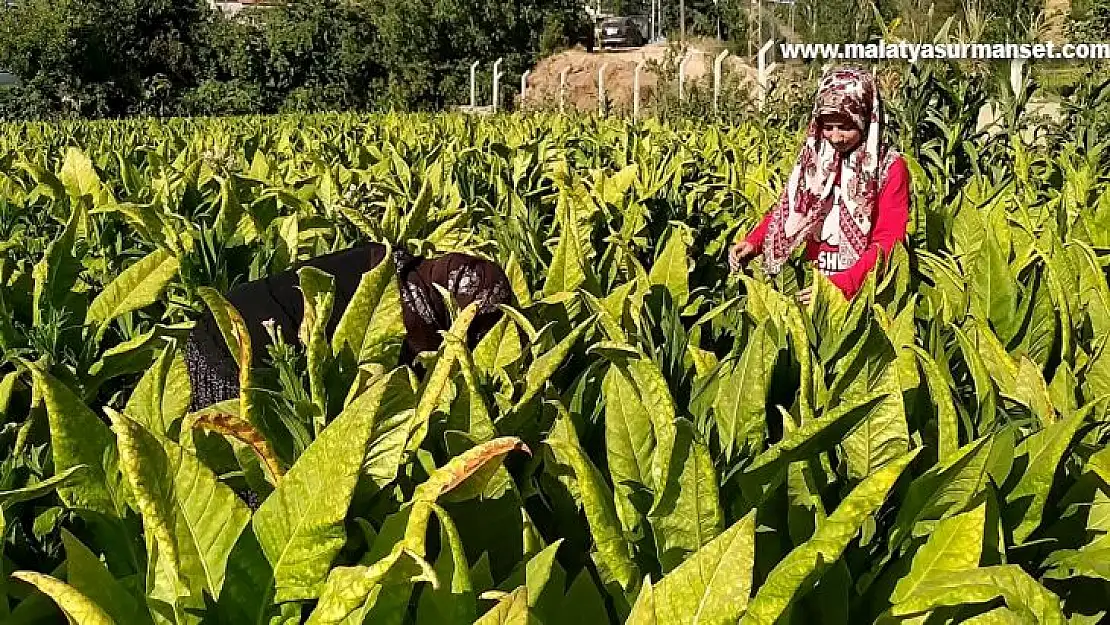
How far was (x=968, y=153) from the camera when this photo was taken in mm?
5867

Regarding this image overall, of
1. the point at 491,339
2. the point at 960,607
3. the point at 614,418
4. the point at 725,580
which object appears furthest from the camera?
the point at 491,339

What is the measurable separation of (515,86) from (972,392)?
36126 millimetres

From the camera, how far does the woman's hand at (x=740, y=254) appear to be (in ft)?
13.4

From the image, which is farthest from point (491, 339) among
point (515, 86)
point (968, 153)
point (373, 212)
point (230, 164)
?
point (515, 86)

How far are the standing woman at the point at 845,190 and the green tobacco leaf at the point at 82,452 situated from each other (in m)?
3.00

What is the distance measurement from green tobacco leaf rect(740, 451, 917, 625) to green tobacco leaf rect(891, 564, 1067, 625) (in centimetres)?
14

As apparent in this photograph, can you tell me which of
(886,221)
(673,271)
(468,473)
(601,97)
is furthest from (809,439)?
(601,97)

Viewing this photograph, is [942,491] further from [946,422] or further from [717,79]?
[717,79]

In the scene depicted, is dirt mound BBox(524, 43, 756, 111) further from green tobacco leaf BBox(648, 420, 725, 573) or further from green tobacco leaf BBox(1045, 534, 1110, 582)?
green tobacco leaf BBox(648, 420, 725, 573)

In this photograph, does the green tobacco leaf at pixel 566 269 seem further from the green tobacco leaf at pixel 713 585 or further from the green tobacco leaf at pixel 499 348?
the green tobacco leaf at pixel 713 585

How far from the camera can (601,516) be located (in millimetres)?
1351

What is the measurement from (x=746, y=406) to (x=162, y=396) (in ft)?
2.62

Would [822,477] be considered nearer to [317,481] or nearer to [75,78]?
[317,481]

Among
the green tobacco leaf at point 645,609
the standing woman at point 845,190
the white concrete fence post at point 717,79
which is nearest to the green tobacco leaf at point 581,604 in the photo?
the green tobacco leaf at point 645,609
